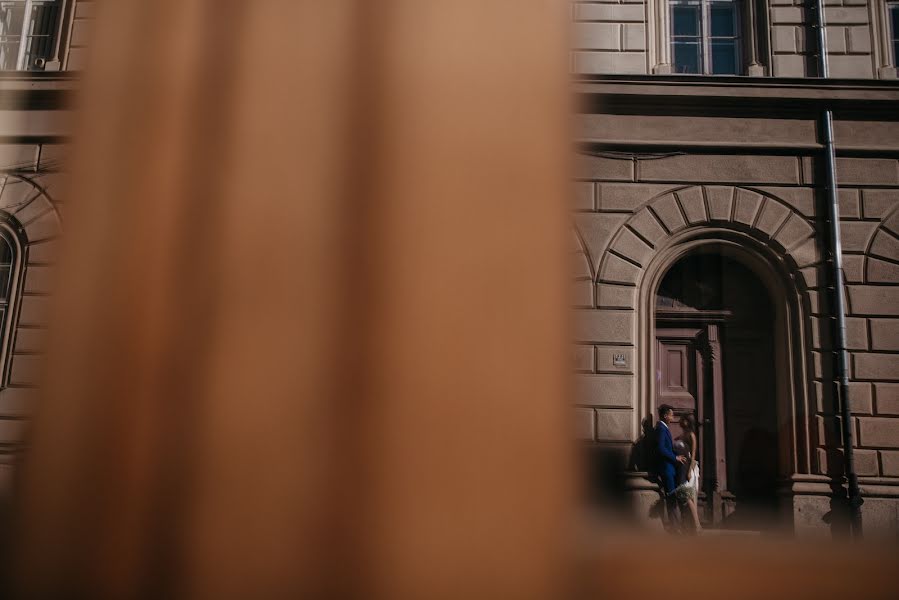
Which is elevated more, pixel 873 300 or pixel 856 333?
pixel 873 300

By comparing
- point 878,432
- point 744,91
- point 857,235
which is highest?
point 744,91

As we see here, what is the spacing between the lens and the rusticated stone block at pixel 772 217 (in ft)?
20.3

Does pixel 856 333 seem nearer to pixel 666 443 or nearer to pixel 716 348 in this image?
pixel 716 348

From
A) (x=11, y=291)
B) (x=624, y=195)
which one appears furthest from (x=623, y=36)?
(x=11, y=291)

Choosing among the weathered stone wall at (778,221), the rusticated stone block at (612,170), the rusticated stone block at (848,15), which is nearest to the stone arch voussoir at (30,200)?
the weathered stone wall at (778,221)

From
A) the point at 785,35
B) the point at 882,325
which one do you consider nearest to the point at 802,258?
the point at 882,325

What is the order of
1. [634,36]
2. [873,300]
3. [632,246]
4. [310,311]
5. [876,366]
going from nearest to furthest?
[310,311], [876,366], [873,300], [632,246], [634,36]

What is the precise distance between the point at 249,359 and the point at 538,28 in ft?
1.76

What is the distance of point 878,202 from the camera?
20.1 ft

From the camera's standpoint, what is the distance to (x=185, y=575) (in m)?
0.85

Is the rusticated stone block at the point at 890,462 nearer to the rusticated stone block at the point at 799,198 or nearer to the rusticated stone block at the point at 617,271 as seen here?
the rusticated stone block at the point at 799,198

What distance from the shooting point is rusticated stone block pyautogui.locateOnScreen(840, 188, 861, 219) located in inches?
241

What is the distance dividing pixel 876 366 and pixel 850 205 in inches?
51.4

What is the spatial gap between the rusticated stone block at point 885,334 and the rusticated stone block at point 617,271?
1.81 meters
